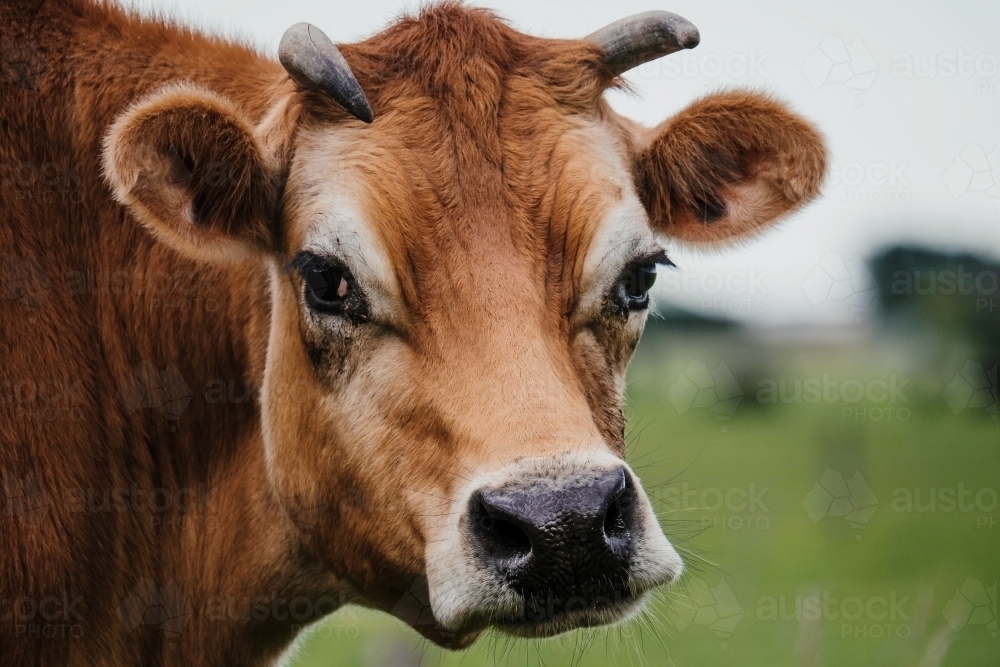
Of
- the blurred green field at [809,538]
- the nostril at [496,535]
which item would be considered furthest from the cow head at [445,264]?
the blurred green field at [809,538]

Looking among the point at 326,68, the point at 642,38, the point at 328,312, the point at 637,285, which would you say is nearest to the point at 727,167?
the point at 642,38

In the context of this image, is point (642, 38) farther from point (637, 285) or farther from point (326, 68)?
point (326, 68)

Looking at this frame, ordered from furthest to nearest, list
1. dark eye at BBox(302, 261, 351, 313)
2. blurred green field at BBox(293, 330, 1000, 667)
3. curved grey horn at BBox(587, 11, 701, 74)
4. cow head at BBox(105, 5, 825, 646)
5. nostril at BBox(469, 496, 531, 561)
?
blurred green field at BBox(293, 330, 1000, 667)
curved grey horn at BBox(587, 11, 701, 74)
dark eye at BBox(302, 261, 351, 313)
cow head at BBox(105, 5, 825, 646)
nostril at BBox(469, 496, 531, 561)

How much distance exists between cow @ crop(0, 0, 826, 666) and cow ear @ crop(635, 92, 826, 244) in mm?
13

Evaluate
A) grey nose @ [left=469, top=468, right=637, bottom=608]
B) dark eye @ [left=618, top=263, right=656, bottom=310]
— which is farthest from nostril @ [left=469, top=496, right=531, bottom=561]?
dark eye @ [left=618, top=263, right=656, bottom=310]

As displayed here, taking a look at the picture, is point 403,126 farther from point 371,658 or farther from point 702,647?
point 702,647

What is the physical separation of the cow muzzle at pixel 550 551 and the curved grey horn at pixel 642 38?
2.12m

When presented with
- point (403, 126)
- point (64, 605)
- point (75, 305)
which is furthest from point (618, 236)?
point (64, 605)

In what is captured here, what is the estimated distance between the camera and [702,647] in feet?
33.0

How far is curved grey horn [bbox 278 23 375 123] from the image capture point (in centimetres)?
419

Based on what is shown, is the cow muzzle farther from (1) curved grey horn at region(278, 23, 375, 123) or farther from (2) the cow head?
(1) curved grey horn at region(278, 23, 375, 123)

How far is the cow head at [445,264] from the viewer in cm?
351

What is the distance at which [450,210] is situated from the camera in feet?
13.3

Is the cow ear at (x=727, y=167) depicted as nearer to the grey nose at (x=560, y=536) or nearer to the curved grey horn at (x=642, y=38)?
the curved grey horn at (x=642, y=38)
